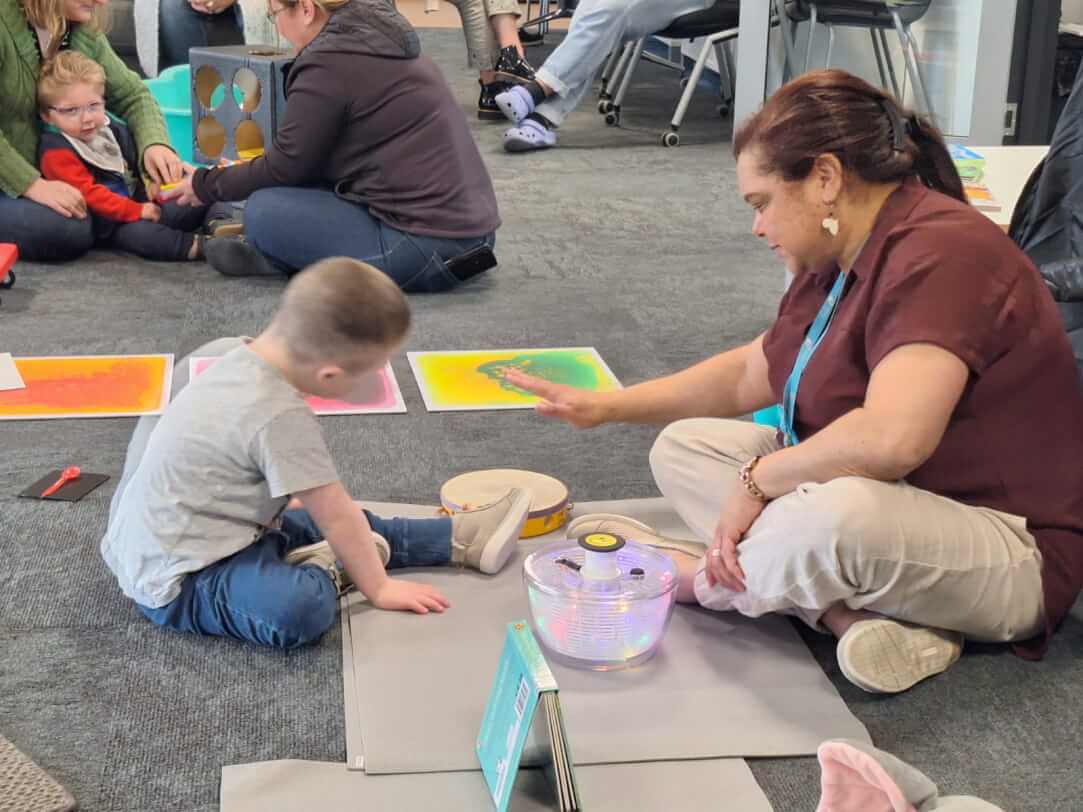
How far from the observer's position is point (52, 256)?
316cm

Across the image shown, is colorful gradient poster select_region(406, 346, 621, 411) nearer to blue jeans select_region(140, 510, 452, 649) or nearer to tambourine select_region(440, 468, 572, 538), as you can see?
tambourine select_region(440, 468, 572, 538)

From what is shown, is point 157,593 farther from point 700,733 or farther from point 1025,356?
point 1025,356

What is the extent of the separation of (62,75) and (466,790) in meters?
2.33

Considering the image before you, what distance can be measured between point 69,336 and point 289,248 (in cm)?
52

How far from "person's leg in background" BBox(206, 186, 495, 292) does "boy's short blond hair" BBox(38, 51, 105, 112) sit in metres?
0.53

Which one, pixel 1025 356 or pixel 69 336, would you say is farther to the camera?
pixel 69 336

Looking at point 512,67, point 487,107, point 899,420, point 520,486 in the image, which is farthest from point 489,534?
point 487,107

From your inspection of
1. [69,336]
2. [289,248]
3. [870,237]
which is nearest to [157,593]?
[870,237]

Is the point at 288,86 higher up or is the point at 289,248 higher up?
the point at 288,86

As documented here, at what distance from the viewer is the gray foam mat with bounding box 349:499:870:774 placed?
137cm

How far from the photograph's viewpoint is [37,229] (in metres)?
3.09

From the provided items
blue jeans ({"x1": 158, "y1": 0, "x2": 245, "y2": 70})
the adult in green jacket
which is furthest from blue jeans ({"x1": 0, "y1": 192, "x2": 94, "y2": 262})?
blue jeans ({"x1": 158, "y1": 0, "x2": 245, "y2": 70})

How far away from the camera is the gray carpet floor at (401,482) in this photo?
1362 mm

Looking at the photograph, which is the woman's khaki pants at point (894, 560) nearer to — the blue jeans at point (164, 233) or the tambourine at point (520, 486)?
the tambourine at point (520, 486)
